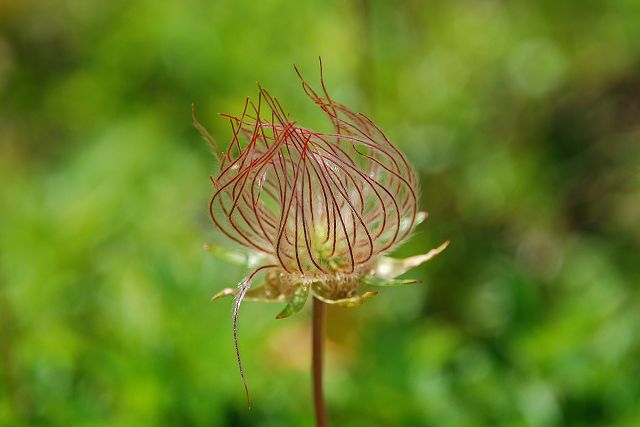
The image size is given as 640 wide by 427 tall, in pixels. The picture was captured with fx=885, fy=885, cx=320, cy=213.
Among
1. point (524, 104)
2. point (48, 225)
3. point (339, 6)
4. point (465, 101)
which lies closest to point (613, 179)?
point (524, 104)

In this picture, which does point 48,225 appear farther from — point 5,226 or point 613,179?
point 613,179

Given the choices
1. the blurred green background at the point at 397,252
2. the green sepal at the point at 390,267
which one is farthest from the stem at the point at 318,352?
the blurred green background at the point at 397,252

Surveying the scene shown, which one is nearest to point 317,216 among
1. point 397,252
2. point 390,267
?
point 390,267

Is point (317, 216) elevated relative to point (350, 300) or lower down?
elevated

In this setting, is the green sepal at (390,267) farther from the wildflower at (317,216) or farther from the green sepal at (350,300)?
the green sepal at (350,300)

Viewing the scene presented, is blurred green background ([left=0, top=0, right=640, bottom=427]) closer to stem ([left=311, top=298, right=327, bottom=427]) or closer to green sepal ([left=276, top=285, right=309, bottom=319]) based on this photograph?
stem ([left=311, top=298, right=327, bottom=427])

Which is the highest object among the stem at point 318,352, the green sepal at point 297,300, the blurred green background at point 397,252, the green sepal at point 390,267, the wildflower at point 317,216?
the blurred green background at point 397,252

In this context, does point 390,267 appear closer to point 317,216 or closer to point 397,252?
point 317,216
